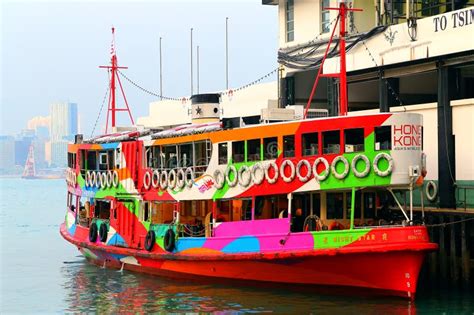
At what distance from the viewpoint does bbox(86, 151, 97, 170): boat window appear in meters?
34.5

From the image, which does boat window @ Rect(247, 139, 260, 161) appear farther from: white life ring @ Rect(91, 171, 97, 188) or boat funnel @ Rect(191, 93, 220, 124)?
white life ring @ Rect(91, 171, 97, 188)

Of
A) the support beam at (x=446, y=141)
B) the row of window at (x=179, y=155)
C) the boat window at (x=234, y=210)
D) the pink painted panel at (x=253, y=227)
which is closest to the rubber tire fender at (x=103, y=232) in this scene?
the row of window at (x=179, y=155)

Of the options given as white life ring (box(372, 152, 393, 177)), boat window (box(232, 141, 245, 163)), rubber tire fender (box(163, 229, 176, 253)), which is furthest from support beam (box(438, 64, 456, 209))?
rubber tire fender (box(163, 229, 176, 253))

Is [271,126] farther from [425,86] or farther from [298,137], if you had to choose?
[425,86]

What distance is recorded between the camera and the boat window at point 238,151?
1068 inches

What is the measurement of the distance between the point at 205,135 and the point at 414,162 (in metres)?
6.80

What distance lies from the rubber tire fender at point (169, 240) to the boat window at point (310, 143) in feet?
18.3

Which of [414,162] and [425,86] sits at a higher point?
[425,86]

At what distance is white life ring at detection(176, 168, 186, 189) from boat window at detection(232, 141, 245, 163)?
2.24m

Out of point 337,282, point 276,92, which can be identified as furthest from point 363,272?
point 276,92

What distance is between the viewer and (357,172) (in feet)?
79.5

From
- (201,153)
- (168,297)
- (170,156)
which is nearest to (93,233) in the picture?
(170,156)

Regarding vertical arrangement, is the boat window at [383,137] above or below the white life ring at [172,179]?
above

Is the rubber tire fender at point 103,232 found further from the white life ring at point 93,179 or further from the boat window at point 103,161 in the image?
the boat window at point 103,161
